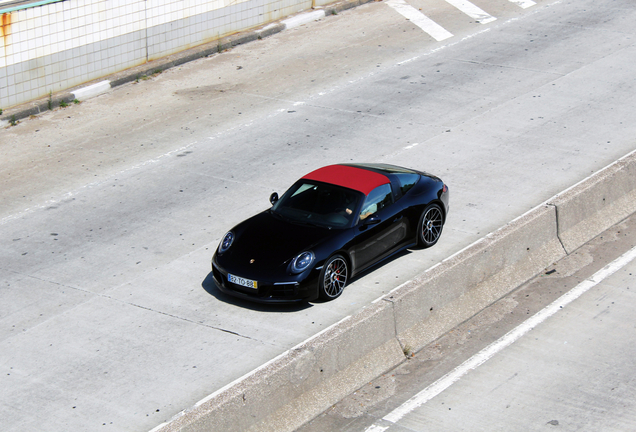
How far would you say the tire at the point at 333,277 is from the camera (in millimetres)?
9133

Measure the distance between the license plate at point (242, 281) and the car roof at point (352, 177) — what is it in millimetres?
1749

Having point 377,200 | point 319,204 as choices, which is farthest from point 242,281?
point 377,200

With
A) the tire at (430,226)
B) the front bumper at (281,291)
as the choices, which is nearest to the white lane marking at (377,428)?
the front bumper at (281,291)

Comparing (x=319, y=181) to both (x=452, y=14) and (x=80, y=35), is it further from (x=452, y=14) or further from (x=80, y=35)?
(x=452, y=14)

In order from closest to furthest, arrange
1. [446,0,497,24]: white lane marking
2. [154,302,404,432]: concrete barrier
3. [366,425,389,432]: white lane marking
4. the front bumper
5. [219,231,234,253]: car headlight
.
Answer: [154,302,404,432]: concrete barrier
[366,425,389,432]: white lane marking
the front bumper
[219,231,234,253]: car headlight
[446,0,497,24]: white lane marking

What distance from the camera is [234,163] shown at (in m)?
13.6

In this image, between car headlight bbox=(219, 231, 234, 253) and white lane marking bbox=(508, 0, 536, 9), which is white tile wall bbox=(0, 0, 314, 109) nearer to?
white lane marking bbox=(508, 0, 536, 9)

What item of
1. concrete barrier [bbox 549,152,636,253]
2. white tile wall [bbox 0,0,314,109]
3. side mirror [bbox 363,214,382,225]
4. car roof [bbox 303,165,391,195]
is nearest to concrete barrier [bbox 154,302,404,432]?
side mirror [bbox 363,214,382,225]

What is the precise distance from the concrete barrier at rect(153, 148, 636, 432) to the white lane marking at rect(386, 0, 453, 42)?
938cm

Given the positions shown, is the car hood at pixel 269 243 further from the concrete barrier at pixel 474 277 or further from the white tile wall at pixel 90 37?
the white tile wall at pixel 90 37

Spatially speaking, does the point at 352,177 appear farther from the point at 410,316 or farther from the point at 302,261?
the point at 410,316

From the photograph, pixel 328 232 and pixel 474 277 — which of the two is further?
pixel 474 277

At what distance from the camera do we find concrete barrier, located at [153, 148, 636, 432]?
23.4ft

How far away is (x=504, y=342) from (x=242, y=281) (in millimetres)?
2897
